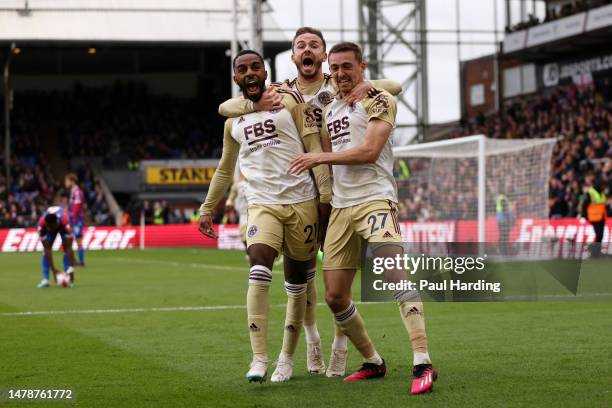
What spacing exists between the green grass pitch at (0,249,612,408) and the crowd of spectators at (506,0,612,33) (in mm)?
26682

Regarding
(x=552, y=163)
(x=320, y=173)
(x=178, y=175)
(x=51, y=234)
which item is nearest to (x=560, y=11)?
(x=552, y=163)

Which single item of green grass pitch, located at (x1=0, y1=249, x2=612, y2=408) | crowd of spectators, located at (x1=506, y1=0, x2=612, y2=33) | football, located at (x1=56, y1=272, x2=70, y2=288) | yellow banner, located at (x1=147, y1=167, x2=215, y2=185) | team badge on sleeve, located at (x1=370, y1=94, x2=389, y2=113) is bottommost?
football, located at (x1=56, y1=272, x2=70, y2=288)

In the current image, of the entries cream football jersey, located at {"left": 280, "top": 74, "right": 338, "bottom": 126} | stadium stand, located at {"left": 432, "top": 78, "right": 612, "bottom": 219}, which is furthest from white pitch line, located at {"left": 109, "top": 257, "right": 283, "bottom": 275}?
cream football jersey, located at {"left": 280, "top": 74, "right": 338, "bottom": 126}

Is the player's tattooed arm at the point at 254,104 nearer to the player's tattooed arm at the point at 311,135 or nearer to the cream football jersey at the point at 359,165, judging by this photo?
the player's tattooed arm at the point at 311,135

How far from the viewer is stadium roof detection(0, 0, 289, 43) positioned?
48.3m

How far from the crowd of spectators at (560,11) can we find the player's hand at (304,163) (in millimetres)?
34190

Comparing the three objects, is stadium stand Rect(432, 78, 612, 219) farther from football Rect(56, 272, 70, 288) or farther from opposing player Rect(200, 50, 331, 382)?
opposing player Rect(200, 50, 331, 382)

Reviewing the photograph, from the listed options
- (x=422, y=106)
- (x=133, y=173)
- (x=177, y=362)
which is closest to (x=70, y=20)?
(x=133, y=173)

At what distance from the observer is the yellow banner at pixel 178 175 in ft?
169

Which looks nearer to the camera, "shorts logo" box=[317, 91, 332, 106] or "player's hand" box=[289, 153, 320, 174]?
"player's hand" box=[289, 153, 320, 174]

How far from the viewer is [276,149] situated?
7.85 metres

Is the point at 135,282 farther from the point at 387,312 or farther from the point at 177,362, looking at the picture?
the point at 177,362

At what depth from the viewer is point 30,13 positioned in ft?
160

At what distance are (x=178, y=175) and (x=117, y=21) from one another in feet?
24.8
